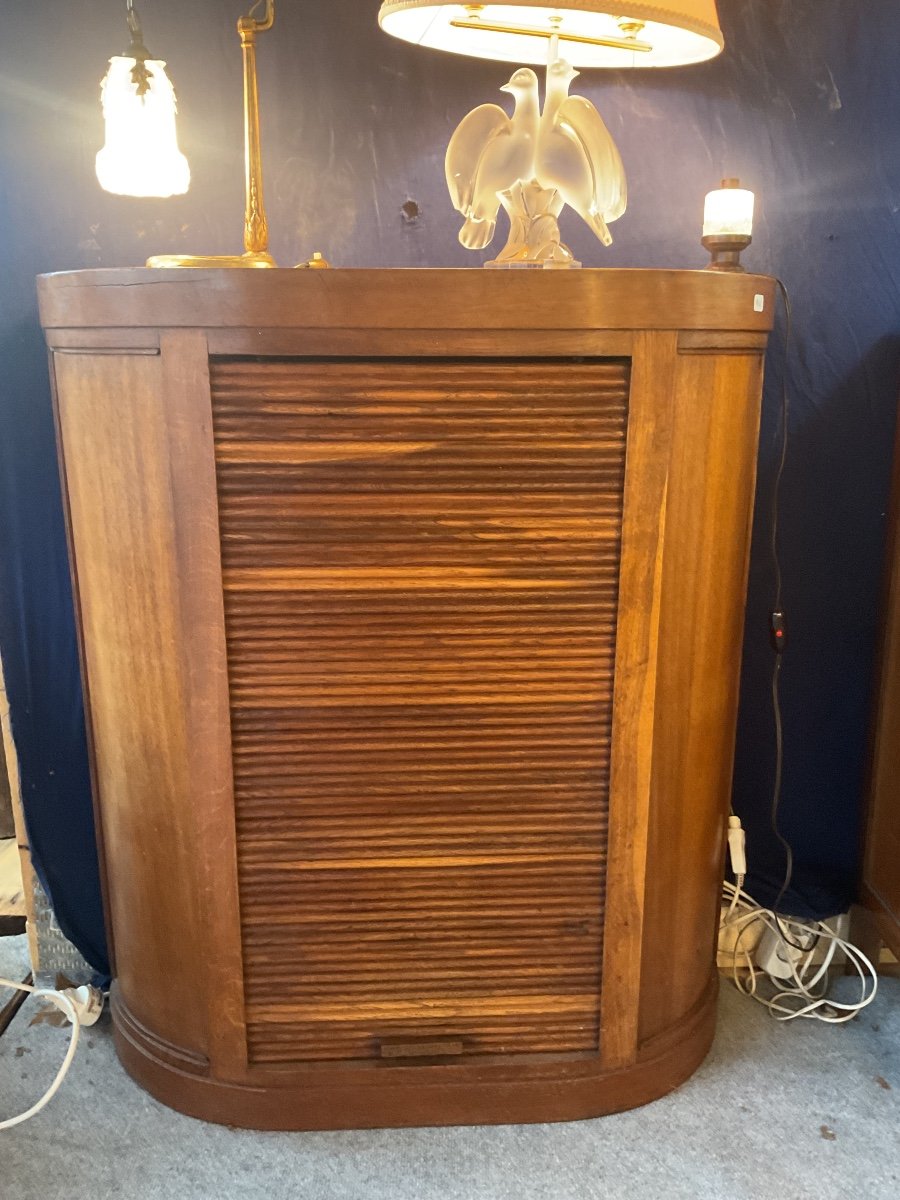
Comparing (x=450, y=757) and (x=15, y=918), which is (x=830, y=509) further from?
(x=15, y=918)

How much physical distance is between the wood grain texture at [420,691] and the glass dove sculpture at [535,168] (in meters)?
0.24

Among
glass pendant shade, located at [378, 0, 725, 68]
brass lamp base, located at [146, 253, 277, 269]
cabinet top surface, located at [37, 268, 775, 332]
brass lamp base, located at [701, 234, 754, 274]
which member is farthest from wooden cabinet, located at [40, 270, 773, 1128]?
glass pendant shade, located at [378, 0, 725, 68]

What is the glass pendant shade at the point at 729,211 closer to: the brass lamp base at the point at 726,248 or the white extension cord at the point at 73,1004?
the brass lamp base at the point at 726,248

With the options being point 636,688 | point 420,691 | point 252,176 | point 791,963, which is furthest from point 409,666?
point 791,963

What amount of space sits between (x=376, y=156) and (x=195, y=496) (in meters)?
0.62

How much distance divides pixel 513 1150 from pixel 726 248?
4.02 ft

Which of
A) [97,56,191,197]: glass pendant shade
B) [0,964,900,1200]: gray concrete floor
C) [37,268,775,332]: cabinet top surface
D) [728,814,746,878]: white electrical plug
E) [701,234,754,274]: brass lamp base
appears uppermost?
[97,56,191,197]: glass pendant shade

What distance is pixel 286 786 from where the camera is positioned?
1.20 meters

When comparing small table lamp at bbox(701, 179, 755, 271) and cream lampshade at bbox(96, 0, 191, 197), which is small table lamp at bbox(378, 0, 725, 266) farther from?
cream lampshade at bbox(96, 0, 191, 197)

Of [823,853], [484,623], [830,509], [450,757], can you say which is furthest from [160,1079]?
[830,509]

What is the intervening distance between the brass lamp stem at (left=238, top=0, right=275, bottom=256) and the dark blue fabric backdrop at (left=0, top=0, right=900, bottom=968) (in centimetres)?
16

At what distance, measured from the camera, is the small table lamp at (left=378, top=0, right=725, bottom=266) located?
3.87 ft

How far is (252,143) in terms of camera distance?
123 centimetres

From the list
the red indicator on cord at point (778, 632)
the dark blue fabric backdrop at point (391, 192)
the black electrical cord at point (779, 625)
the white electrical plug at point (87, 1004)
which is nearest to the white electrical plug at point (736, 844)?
the black electrical cord at point (779, 625)
